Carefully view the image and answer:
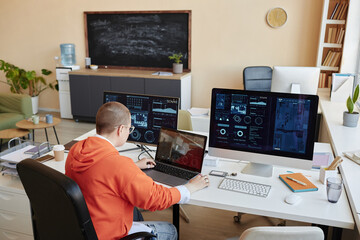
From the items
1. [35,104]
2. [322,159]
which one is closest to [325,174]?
[322,159]

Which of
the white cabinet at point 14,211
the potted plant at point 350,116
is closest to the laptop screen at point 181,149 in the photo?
the white cabinet at point 14,211

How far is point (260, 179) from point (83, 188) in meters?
1.07

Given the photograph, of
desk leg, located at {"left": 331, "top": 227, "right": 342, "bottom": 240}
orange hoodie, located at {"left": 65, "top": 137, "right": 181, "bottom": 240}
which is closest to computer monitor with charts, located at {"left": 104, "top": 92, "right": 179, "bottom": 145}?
orange hoodie, located at {"left": 65, "top": 137, "right": 181, "bottom": 240}

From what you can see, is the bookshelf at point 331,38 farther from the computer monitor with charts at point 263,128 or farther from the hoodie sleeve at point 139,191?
the hoodie sleeve at point 139,191

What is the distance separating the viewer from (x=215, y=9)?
17.7ft

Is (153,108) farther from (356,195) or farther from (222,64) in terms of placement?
(222,64)

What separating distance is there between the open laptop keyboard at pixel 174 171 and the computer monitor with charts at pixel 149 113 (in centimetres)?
27

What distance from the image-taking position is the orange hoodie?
158 centimetres

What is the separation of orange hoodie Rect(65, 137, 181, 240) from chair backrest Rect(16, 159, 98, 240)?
5.4 inches

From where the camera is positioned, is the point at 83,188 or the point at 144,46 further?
the point at 144,46

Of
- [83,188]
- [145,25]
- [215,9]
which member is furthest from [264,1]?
[83,188]

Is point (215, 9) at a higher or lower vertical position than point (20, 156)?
higher

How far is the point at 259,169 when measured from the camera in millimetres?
2186

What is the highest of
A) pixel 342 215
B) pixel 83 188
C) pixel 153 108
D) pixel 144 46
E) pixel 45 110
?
pixel 144 46
